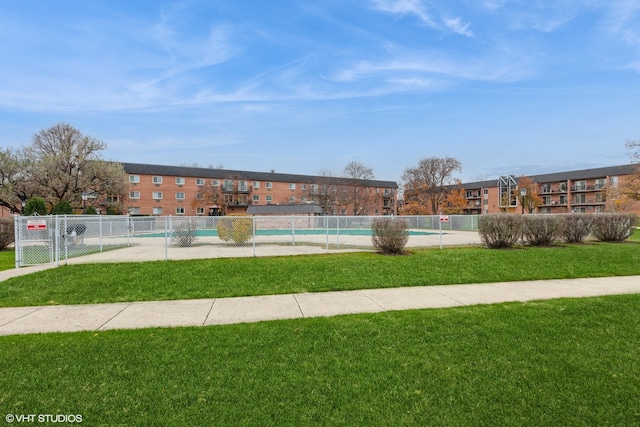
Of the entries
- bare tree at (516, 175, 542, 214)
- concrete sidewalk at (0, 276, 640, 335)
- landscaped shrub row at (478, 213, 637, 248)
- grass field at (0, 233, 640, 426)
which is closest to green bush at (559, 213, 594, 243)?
landscaped shrub row at (478, 213, 637, 248)

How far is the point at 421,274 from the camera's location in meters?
9.21

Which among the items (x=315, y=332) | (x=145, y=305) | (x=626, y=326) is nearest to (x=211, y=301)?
(x=145, y=305)

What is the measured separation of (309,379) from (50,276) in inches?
336

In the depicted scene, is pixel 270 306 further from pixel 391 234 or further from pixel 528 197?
pixel 528 197

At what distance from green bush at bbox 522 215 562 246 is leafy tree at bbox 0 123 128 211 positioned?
3569 centimetres

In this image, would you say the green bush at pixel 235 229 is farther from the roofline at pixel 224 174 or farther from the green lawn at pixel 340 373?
the roofline at pixel 224 174

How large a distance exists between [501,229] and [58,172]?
36.9 metres

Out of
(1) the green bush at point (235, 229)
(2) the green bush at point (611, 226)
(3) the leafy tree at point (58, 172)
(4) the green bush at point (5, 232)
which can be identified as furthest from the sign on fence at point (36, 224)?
(3) the leafy tree at point (58, 172)

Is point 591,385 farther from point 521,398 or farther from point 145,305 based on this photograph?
point 145,305

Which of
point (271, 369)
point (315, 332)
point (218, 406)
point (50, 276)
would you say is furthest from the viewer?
point (50, 276)

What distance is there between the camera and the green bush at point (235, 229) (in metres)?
15.4

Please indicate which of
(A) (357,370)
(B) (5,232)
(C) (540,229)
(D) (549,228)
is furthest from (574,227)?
(B) (5,232)

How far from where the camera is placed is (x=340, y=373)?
3672mm

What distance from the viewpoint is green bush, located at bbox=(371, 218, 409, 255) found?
12.2 m
